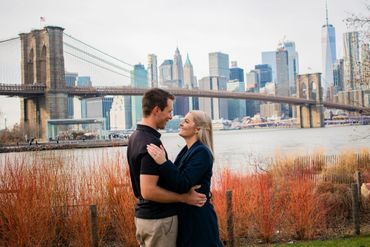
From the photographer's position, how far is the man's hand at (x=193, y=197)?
2.64m

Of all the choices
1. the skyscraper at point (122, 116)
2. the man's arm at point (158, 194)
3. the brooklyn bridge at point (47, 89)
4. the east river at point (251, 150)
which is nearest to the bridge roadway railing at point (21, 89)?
the brooklyn bridge at point (47, 89)

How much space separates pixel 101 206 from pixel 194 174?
3814 mm

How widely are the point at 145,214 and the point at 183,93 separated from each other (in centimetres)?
4353

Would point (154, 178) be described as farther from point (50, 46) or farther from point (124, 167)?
point (50, 46)

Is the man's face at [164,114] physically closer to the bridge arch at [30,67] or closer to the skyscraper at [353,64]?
→ the skyscraper at [353,64]

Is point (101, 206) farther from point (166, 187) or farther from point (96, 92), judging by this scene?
point (96, 92)

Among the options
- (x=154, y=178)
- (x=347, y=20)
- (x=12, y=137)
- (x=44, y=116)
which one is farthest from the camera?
(x=44, y=116)

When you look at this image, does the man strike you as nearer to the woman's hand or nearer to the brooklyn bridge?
the woman's hand

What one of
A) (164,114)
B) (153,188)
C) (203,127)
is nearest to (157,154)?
(153,188)

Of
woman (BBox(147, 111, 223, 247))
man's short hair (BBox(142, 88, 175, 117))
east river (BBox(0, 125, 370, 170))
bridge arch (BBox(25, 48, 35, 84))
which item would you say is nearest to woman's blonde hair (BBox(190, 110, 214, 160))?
woman (BBox(147, 111, 223, 247))

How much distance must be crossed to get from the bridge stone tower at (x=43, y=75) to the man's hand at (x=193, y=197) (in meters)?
43.2

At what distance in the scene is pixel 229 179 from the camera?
657cm

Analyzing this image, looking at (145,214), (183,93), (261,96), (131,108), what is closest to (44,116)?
(183,93)

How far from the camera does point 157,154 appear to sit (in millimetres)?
2557
